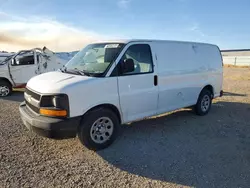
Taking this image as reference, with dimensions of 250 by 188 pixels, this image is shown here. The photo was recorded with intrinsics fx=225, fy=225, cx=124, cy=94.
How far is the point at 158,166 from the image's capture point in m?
3.63

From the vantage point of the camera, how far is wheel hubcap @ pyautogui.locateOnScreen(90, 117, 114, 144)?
4046 mm

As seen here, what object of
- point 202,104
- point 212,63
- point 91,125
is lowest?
point 202,104

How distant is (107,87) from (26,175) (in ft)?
6.22

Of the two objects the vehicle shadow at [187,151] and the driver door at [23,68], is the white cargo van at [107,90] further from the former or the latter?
the driver door at [23,68]

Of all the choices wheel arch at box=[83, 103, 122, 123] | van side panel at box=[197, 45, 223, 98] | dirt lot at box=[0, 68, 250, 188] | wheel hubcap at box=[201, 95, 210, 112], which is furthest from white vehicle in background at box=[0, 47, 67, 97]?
wheel hubcap at box=[201, 95, 210, 112]

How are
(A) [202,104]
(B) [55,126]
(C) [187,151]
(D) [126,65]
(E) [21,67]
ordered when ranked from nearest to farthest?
(B) [55,126] → (C) [187,151] → (D) [126,65] → (A) [202,104] → (E) [21,67]

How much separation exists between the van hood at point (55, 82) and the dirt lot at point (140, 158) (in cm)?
116

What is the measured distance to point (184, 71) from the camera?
5.71 meters

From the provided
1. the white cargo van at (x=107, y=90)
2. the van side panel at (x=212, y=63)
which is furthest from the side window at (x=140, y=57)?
the van side panel at (x=212, y=63)

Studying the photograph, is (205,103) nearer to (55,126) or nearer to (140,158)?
(140,158)

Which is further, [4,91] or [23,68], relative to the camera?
[23,68]

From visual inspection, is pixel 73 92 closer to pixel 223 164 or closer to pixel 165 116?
pixel 223 164

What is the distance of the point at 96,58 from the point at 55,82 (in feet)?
3.43

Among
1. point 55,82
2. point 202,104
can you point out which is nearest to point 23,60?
point 55,82
